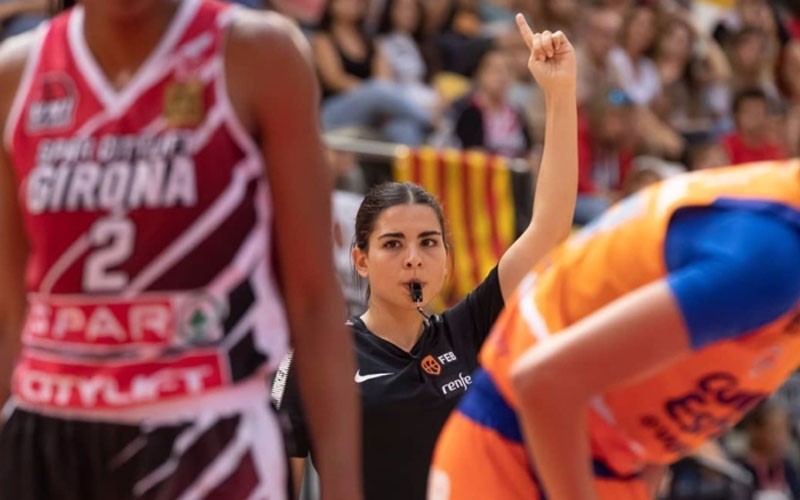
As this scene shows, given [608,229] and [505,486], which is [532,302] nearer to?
[608,229]

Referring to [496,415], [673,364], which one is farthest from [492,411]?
[673,364]

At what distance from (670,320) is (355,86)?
7696mm

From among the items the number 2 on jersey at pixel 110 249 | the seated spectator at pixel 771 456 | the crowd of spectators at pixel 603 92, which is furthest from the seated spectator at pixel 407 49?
the number 2 on jersey at pixel 110 249

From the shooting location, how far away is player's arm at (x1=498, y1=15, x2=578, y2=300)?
13.0 feet

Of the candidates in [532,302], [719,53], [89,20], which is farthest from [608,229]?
[719,53]

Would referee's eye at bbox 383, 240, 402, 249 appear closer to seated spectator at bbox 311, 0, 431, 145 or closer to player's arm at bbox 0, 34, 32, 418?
player's arm at bbox 0, 34, 32, 418

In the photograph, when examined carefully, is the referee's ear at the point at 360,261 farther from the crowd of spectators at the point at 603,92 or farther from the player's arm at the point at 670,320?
the crowd of spectators at the point at 603,92

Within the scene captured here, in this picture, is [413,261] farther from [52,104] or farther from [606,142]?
[606,142]

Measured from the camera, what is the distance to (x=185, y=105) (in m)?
2.39

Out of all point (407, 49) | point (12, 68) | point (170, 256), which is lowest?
point (170, 256)

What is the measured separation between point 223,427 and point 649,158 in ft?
30.1

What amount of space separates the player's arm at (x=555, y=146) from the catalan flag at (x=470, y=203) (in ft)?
15.8

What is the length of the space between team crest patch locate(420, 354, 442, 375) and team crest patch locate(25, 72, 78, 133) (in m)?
1.97

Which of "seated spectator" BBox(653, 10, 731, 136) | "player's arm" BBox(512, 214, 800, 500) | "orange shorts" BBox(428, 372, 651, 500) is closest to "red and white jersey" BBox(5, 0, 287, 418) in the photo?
"player's arm" BBox(512, 214, 800, 500)
